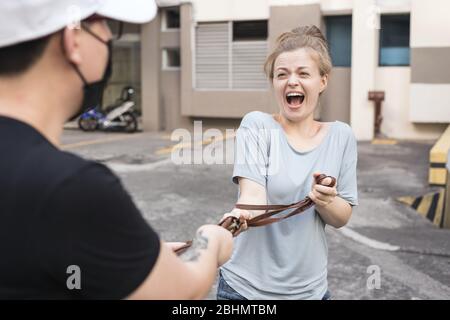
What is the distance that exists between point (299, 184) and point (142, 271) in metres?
1.07

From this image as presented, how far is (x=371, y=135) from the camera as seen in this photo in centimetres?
1205

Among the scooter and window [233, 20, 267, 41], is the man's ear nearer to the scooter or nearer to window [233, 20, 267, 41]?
window [233, 20, 267, 41]

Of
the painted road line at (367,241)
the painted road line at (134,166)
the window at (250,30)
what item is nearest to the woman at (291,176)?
the painted road line at (367,241)

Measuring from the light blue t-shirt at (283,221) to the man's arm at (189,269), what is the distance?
1.95 feet

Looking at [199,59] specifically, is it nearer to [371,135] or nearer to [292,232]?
[371,135]

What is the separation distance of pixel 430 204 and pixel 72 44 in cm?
587

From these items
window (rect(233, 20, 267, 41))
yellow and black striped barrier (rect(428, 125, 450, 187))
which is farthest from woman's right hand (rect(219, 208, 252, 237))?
window (rect(233, 20, 267, 41))

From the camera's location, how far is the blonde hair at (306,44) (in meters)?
2.11

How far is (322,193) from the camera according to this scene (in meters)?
1.91

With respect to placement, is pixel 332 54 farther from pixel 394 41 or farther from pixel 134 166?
pixel 134 166

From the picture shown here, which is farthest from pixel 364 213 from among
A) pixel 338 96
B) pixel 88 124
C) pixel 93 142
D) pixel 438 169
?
pixel 88 124

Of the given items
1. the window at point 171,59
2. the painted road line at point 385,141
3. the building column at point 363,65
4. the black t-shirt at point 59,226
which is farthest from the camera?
the window at point 171,59

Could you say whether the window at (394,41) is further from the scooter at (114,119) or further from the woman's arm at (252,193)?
the woman's arm at (252,193)
